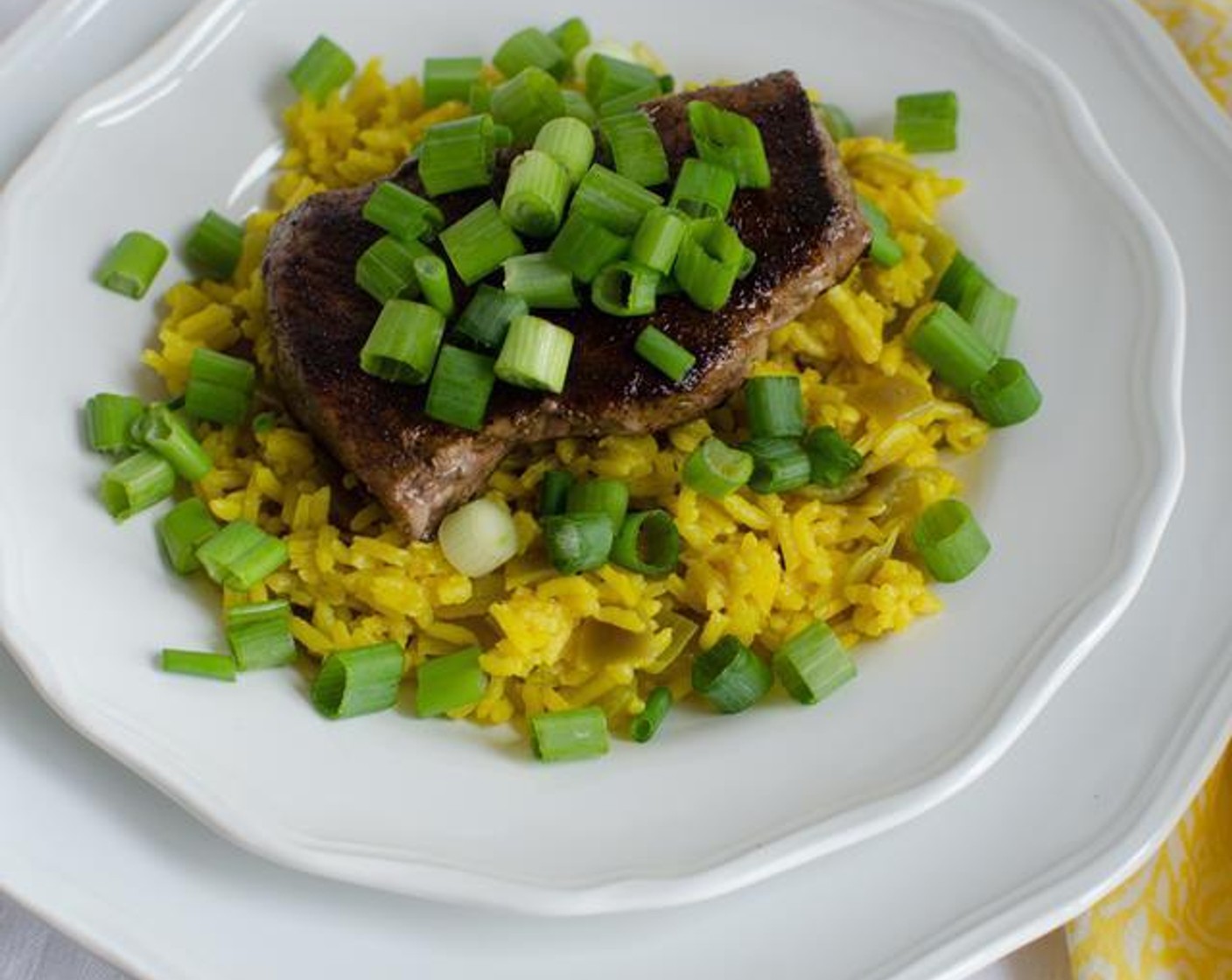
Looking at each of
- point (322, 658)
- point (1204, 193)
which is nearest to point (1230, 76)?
point (1204, 193)

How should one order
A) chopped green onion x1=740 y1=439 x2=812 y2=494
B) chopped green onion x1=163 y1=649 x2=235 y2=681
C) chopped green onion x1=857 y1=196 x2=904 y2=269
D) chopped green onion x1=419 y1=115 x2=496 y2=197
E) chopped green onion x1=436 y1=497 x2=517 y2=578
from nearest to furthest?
1. chopped green onion x1=163 y1=649 x2=235 y2=681
2. chopped green onion x1=436 y1=497 x2=517 y2=578
3. chopped green onion x1=740 y1=439 x2=812 y2=494
4. chopped green onion x1=419 y1=115 x2=496 y2=197
5. chopped green onion x1=857 y1=196 x2=904 y2=269

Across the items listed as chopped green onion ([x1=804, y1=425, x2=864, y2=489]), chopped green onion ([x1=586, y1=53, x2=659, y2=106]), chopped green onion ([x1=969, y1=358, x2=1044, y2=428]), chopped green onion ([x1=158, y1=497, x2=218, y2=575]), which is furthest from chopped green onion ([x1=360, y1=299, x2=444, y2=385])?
chopped green onion ([x1=969, y1=358, x2=1044, y2=428])

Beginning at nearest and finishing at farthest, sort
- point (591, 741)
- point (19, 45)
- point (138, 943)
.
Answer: point (138, 943)
point (591, 741)
point (19, 45)

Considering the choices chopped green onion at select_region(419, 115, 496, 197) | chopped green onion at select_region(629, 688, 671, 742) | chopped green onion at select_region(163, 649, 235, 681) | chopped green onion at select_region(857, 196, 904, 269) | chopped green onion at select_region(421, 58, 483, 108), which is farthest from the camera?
chopped green onion at select_region(421, 58, 483, 108)

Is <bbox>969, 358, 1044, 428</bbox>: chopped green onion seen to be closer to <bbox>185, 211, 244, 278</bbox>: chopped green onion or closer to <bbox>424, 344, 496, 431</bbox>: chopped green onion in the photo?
<bbox>424, 344, 496, 431</bbox>: chopped green onion

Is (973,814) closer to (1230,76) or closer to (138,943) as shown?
(138,943)

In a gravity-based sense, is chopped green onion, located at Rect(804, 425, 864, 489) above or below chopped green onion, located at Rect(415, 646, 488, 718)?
above

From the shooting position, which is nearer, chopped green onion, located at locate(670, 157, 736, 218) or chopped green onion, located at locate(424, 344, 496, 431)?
chopped green onion, located at locate(424, 344, 496, 431)
